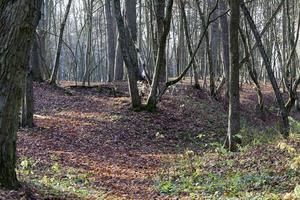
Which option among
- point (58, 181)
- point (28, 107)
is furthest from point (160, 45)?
point (58, 181)

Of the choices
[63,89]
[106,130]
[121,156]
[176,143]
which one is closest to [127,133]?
[106,130]

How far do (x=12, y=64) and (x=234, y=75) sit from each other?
19.3ft

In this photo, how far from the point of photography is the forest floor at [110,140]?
25.0ft

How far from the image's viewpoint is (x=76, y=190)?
7.00 meters

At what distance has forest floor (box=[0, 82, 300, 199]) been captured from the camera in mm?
7617

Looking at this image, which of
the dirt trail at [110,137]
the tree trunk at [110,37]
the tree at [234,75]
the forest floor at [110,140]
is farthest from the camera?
the tree trunk at [110,37]

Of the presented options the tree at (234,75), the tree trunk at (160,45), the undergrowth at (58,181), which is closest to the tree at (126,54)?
the tree trunk at (160,45)

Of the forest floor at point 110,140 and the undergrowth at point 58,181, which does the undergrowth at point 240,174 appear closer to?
the forest floor at point 110,140

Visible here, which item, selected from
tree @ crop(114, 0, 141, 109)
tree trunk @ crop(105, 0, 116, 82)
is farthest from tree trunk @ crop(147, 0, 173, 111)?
tree trunk @ crop(105, 0, 116, 82)

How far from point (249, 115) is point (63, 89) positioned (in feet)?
27.8

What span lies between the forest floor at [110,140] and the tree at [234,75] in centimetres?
46

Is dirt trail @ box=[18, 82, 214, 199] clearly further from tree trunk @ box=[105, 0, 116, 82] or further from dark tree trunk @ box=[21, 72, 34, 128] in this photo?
tree trunk @ box=[105, 0, 116, 82]

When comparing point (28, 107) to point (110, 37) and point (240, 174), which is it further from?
point (110, 37)

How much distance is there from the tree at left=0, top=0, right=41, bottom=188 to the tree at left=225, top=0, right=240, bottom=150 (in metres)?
5.28
